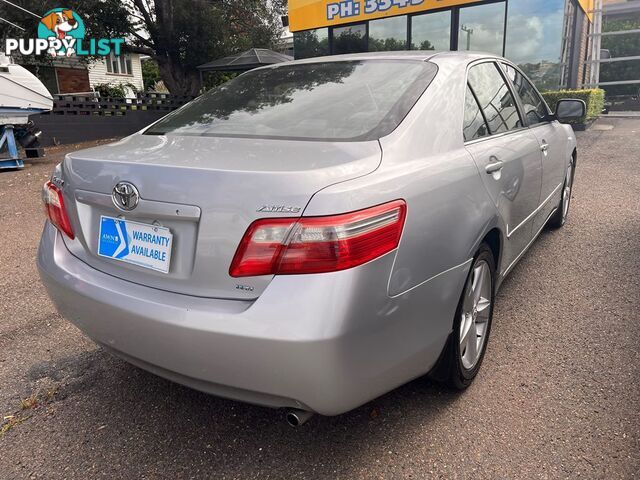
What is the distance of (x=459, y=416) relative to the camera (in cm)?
230

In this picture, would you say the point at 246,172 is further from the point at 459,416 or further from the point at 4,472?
the point at 4,472

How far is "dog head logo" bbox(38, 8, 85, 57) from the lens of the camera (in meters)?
16.4

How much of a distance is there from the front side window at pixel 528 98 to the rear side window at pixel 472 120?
92 centimetres

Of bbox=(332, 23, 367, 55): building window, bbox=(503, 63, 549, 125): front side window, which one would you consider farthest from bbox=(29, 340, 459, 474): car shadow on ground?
bbox=(332, 23, 367, 55): building window

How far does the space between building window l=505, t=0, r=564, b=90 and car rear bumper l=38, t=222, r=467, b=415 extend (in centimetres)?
1207

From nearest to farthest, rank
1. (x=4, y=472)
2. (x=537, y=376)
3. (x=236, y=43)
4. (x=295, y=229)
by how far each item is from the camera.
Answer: (x=295, y=229), (x=4, y=472), (x=537, y=376), (x=236, y=43)

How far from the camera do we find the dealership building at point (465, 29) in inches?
485

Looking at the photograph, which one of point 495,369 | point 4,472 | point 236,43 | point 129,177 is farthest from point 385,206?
point 236,43

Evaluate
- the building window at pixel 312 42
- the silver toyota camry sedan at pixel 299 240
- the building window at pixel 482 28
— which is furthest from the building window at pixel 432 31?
the silver toyota camry sedan at pixel 299 240

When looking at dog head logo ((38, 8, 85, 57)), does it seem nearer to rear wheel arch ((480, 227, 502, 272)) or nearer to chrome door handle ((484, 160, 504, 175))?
chrome door handle ((484, 160, 504, 175))

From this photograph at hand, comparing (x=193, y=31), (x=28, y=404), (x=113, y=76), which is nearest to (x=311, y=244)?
(x=28, y=404)

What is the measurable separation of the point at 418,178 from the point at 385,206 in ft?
0.91

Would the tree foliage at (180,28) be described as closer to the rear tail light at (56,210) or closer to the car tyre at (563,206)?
the car tyre at (563,206)

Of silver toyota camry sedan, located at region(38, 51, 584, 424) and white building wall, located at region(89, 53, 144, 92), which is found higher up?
white building wall, located at region(89, 53, 144, 92)
